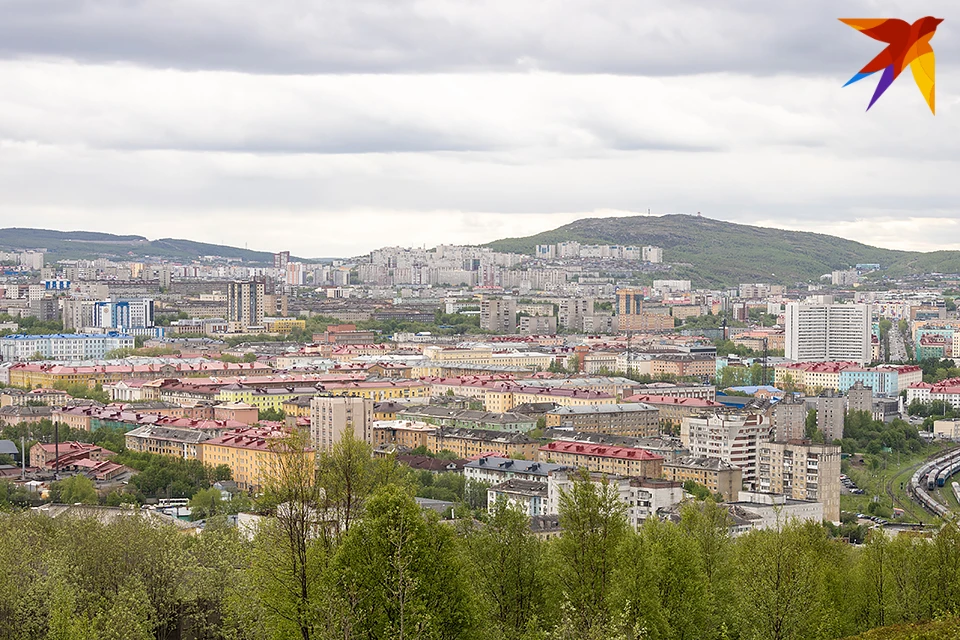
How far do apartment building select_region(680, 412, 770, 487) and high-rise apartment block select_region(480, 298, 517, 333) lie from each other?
47940mm

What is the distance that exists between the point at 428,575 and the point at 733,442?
21.5 metres

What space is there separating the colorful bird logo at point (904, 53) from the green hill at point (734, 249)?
112369 millimetres

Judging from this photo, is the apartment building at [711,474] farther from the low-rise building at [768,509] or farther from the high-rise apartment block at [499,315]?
the high-rise apartment block at [499,315]

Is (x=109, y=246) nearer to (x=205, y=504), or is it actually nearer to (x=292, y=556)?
(x=205, y=504)

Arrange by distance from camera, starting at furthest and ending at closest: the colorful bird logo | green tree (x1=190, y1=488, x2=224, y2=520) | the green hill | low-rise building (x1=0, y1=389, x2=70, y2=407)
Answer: the green hill → low-rise building (x1=0, y1=389, x2=70, y2=407) → green tree (x1=190, y1=488, x2=224, y2=520) → the colorful bird logo

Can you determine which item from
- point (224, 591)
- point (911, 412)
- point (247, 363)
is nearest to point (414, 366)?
point (247, 363)

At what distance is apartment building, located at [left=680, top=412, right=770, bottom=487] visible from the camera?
32031 mm

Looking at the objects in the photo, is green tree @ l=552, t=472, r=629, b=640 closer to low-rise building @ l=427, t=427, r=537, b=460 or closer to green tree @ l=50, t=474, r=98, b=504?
green tree @ l=50, t=474, r=98, b=504

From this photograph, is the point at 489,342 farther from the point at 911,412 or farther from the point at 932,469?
the point at 932,469

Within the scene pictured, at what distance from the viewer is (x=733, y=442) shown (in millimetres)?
32031

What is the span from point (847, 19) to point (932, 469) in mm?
32551

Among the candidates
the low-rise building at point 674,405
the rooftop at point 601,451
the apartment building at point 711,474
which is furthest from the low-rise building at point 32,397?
the apartment building at point 711,474

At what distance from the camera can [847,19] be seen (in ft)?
17.3

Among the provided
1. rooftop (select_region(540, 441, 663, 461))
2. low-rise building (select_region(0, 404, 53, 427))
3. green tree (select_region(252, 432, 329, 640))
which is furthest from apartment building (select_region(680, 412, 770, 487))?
green tree (select_region(252, 432, 329, 640))
